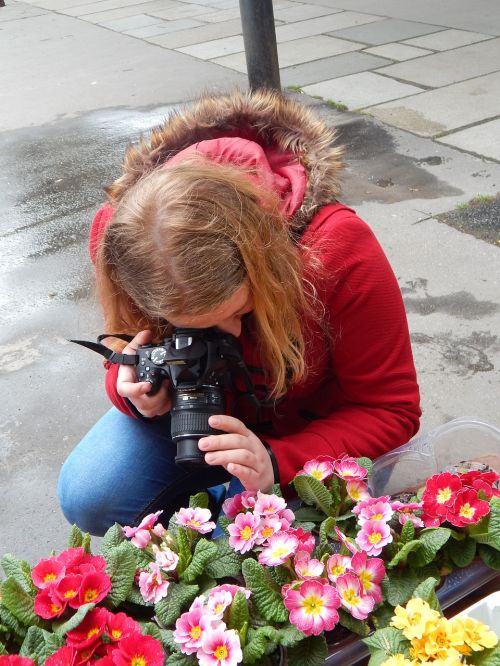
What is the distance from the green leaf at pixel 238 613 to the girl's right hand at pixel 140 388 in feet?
1.60

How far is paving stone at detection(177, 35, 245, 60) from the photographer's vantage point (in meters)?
7.30

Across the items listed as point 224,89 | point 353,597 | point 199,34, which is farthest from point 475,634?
point 199,34

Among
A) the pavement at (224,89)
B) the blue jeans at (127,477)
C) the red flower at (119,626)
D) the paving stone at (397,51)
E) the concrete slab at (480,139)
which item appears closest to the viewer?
the red flower at (119,626)

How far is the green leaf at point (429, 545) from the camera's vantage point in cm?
110

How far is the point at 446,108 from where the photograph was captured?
191 inches

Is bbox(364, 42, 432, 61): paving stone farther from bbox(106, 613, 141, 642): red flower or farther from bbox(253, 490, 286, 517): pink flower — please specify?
bbox(106, 613, 141, 642): red flower

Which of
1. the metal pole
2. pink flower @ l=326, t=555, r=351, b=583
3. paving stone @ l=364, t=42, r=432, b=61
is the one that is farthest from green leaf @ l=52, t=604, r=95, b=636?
paving stone @ l=364, t=42, r=432, b=61

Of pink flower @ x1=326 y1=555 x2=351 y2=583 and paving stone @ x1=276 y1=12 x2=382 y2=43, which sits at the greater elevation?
pink flower @ x1=326 y1=555 x2=351 y2=583

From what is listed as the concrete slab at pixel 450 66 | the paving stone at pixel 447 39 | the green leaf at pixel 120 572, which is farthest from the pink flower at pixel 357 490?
the paving stone at pixel 447 39

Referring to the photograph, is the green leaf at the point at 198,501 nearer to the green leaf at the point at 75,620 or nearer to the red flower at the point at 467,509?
the green leaf at the point at 75,620

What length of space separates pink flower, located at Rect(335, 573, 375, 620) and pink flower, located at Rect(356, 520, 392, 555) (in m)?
0.06

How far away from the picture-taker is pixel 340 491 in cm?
126

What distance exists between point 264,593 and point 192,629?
12 centimetres

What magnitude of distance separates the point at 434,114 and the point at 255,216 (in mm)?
3863
